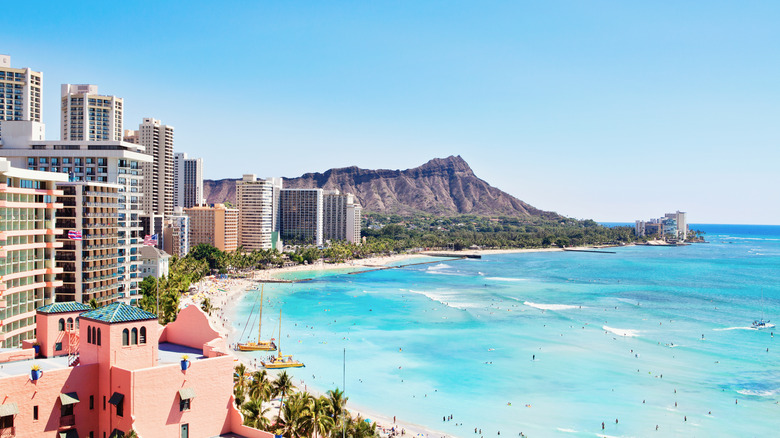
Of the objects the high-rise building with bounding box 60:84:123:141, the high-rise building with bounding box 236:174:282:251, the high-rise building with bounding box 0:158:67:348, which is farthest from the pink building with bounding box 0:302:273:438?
the high-rise building with bounding box 236:174:282:251

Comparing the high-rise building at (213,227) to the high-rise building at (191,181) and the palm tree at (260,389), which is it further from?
the palm tree at (260,389)

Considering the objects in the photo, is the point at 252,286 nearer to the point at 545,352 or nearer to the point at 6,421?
the point at 545,352

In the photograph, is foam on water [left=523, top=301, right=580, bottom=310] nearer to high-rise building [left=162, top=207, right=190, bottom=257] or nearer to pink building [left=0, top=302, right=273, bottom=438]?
pink building [left=0, top=302, right=273, bottom=438]

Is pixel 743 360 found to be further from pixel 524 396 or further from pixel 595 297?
pixel 595 297

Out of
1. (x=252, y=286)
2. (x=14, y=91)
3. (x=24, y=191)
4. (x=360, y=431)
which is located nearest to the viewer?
(x=360, y=431)

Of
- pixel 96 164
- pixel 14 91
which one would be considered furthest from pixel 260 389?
pixel 14 91

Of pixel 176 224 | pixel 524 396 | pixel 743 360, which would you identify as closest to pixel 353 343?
pixel 524 396

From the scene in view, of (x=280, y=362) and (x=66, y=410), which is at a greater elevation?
(x=66, y=410)
